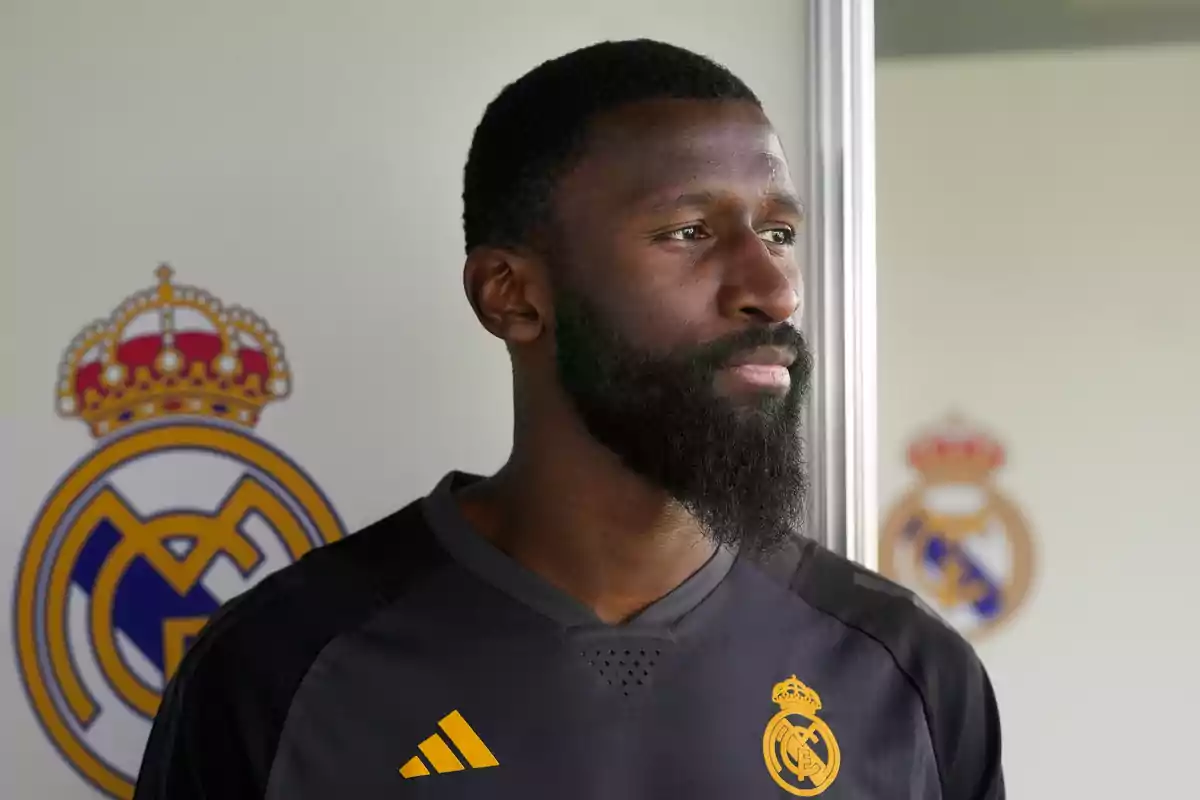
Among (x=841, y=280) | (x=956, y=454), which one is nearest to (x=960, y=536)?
(x=956, y=454)

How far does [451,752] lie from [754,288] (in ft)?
1.30

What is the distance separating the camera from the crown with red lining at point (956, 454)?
1103 mm

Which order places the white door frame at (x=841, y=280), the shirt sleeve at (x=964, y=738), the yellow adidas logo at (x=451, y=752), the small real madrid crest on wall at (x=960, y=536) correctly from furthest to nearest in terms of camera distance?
the small real madrid crest on wall at (x=960, y=536), the white door frame at (x=841, y=280), the shirt sleeve at (x=964, y=738), the yellow adidas logo at (x=451, y=752)

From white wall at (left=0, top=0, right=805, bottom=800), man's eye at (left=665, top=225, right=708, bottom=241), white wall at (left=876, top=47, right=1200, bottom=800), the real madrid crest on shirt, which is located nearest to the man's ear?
man's eye at (left=665, top=225, right=708, bottom=241)

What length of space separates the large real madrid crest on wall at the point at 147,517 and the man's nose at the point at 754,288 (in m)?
0.52

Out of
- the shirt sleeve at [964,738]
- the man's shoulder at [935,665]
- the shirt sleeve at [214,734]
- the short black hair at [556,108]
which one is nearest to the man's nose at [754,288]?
the short black hair at [556,108]

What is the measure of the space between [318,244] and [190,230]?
0.44 ft

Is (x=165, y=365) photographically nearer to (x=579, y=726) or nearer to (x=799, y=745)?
(x=579, y=726)

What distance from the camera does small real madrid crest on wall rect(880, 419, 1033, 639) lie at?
3.58 feet

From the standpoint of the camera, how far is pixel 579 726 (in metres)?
0.65

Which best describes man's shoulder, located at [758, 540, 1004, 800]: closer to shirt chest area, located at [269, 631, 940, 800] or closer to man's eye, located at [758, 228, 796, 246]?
shirt chest area, located at [269, 631, 940, 800]

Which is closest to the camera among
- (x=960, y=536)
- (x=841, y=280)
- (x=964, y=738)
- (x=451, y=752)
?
(x=451, y=752)

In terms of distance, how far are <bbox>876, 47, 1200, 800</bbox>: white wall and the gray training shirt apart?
0.41 m

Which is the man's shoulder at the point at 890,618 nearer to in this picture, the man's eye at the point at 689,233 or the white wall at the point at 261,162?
the man's eye at the point at 689,233
